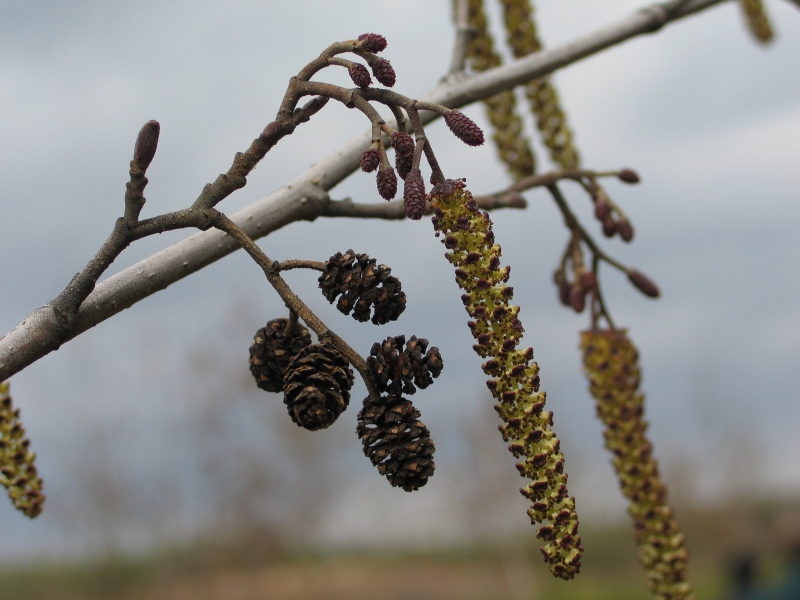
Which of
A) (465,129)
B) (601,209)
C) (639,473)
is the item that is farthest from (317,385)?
(601,209)

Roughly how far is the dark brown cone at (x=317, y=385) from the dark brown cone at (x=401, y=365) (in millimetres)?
57

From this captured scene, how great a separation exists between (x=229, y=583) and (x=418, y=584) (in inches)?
271

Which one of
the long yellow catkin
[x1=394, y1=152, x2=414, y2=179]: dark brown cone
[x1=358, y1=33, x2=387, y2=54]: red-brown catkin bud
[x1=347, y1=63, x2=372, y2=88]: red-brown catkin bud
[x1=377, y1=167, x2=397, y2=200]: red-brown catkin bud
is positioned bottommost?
[x1=377, y1=167, x2=397, y2=200]: red-brown catkin bud

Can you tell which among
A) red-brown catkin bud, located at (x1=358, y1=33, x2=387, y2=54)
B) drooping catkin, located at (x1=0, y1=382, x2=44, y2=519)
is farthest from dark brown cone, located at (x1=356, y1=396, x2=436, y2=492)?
drooping catkin, located at (x1=0, y1=382, x2=44, y2=519)

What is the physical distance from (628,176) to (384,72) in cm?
144

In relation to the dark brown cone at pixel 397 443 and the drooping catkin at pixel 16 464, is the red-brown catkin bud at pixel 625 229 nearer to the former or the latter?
the dark brown cone at pixel 397 443

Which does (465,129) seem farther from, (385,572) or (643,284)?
(385,572)

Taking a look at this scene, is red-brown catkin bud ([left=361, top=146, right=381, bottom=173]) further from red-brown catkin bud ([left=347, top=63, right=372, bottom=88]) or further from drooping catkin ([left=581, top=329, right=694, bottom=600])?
drooping catkin ([left=581, top=329, right=694, bottom=600])

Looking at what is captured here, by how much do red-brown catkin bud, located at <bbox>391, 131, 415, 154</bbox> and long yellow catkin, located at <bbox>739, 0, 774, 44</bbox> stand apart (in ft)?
11.2

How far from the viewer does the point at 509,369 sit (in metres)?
1.09

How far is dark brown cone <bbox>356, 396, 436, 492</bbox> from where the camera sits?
3.44 feet

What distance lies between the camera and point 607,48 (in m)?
2.46

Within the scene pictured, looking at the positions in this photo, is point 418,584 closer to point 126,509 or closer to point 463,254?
point 126,509

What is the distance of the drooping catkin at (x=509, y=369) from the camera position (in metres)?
1.07
